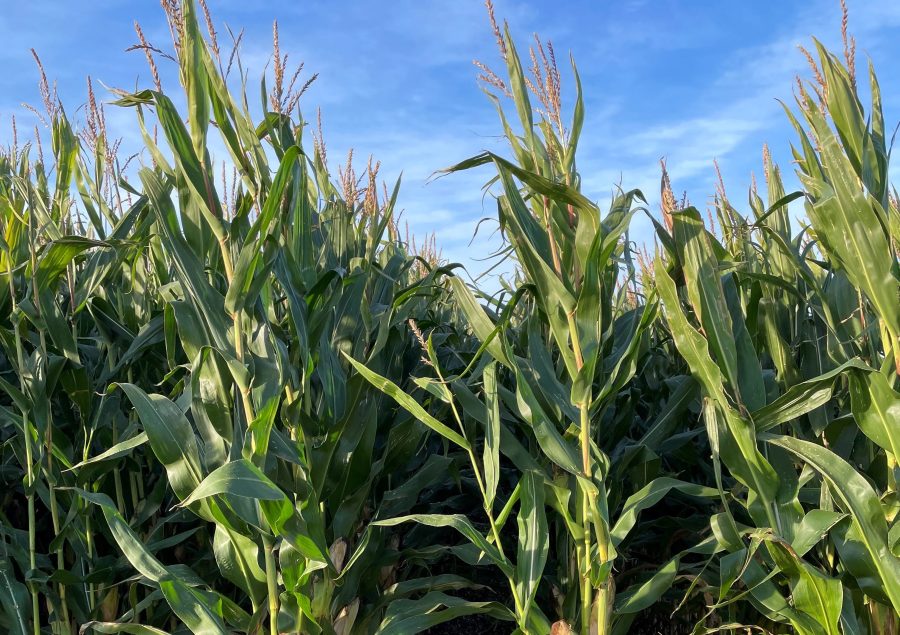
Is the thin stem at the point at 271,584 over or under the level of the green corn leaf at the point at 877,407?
under

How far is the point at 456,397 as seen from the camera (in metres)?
1.93

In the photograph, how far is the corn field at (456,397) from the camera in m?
1.71

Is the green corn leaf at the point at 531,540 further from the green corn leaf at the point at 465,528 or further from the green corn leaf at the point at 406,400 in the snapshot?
the green corn leaf at the point at 406,400

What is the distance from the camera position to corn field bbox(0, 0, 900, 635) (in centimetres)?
171

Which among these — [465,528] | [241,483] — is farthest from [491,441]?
[241,483]

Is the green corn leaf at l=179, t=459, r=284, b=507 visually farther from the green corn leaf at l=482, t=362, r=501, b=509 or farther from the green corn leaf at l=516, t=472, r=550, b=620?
the green corn leaf at l=516, t=472, r=550, b=620

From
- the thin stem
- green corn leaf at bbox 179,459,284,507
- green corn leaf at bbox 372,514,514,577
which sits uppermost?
green corn leaf at bbox 179,459,284,507

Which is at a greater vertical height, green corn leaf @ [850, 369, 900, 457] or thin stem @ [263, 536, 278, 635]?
green corn leaf @ [850, 369, 900, 457]

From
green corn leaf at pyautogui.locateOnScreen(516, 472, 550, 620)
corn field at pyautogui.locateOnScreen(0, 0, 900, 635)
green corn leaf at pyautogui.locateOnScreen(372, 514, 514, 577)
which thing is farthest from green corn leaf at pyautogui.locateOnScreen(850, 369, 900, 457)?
green corn leaf at pyautogui.locateOnScreen(372, 514, 514, 577)

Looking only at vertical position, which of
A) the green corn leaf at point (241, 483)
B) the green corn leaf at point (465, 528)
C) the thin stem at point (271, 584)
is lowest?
the thin stem at point (271, 584)

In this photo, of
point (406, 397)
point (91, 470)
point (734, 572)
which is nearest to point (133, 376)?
point (91, 470)

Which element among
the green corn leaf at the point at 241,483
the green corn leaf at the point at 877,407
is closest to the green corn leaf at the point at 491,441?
the green corn leaf at the point at 241,483

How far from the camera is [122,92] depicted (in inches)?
71.3

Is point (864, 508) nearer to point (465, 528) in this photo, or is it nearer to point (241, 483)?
point (465, 528)
